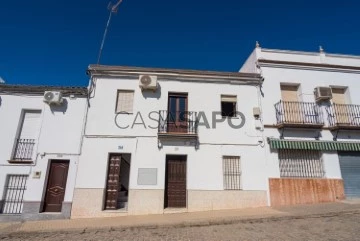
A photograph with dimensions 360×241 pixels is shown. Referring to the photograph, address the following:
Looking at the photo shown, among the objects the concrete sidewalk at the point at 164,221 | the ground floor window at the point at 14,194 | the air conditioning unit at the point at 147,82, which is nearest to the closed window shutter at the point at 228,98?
the air conditioning unit at the point at 147,82

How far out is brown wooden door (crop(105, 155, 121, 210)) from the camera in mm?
9695

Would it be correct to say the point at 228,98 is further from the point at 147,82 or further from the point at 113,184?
the point at 113,184

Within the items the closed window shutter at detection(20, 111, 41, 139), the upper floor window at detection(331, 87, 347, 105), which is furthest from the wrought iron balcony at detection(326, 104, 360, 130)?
the closed window shutter at detection(20, 111, 41, 139)

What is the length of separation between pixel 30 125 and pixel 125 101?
468 centimetres

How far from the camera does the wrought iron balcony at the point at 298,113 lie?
11.1 metres

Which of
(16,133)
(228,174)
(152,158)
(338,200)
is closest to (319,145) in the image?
(338,200)

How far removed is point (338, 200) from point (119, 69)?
41.2 ft

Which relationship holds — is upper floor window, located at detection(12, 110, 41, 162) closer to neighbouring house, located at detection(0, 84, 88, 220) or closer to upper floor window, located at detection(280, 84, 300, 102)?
neighbouring house, located at detection(0, 84, 88, 220)

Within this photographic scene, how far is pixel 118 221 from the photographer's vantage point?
8.30 metres

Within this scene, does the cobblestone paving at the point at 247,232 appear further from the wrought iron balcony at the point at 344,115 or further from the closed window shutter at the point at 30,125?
the wrought iron balcony at the point at 344,115

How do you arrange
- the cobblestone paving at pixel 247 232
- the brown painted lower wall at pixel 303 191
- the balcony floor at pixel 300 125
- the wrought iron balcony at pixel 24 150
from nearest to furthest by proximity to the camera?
the cobblestone paving at pixel 247 232, the wrought iron balcony at pixel 24 150, the brown painted lower wall at pixel 303 191, the balcony floor at pixel 300 125

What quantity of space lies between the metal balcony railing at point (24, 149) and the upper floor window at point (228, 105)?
9.51 metres

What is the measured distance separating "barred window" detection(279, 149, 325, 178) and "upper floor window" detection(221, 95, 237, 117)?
314 cm

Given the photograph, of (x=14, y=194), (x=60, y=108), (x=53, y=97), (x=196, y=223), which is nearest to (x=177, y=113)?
(x=196, y=223)
